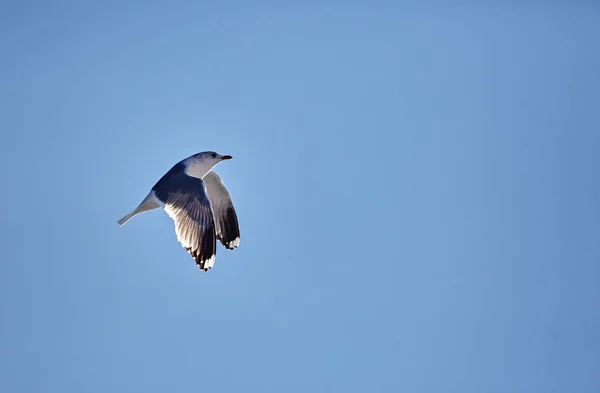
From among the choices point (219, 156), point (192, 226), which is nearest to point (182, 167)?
point (219, 156)

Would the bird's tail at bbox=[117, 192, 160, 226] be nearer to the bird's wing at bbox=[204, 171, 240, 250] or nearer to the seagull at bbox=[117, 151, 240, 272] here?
A: the seagull at bbox=[117, 151, 240, 272]

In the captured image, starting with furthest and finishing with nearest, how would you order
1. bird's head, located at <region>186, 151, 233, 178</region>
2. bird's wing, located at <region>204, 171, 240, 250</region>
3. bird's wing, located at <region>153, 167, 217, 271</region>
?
bird's wing, located at <region>204, 171, 240, 250</region>
bird's head, located at <region>186, 151, 233, 178</region>
bird's wing, located at <region>153, 167, 217, 271</region>

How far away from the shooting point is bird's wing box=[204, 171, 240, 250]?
1084 cm

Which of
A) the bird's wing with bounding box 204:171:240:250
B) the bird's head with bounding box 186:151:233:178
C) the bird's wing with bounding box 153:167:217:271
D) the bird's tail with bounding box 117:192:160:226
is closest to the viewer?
the bird's wing with bounding box 153:167:217:271

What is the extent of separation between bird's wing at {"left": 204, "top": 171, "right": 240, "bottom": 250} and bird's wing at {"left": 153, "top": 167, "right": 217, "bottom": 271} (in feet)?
3.60

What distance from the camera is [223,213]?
11.0 metres

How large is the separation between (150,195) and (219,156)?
3.45 ft

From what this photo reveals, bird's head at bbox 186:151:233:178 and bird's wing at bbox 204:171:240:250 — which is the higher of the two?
bird's head at bbox 186:151:233:178

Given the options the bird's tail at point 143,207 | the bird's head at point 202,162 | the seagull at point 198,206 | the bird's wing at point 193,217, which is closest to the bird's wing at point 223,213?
the seagull at point 198,206

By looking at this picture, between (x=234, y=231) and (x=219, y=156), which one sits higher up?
(x=219, y=156)

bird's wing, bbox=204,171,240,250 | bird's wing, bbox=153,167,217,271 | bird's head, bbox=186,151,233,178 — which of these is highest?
bird's head, bbox=186,151,233,178

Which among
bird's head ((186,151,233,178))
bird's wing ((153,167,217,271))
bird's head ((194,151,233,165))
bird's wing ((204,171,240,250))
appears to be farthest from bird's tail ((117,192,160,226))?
bird's wing ((204,171,240,250))

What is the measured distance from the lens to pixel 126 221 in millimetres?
9969

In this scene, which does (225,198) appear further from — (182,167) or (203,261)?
(203,261)
